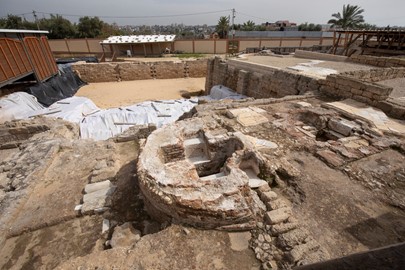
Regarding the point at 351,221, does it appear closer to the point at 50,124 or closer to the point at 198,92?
the point at 50,124

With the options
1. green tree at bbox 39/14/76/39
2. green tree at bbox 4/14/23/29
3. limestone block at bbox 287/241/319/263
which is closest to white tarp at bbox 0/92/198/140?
limestone block at bbox 287/241/319/263

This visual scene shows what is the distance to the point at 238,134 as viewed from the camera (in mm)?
4094

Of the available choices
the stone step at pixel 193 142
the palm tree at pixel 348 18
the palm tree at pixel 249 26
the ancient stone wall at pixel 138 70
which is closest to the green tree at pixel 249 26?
the palm tree at pixel 249 26

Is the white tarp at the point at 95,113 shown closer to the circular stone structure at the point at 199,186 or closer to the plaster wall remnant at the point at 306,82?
the plaster wall remnant at the point at 306,82

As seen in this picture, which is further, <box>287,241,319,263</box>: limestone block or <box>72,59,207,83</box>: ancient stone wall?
<box>72,59,207,83</box>: ancient stone wall

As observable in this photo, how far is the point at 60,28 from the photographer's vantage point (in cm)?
3008

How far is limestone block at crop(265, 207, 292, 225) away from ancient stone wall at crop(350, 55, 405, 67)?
31.4 feet

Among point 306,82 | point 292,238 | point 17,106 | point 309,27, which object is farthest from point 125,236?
point 309,27

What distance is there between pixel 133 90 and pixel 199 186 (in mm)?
13206

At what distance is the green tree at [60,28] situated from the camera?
30031mm

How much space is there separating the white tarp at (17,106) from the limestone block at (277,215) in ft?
32.7

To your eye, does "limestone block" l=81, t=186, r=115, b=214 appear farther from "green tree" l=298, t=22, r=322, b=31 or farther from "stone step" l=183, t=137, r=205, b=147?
"green tree" l=298, t=22, r=322, b=31

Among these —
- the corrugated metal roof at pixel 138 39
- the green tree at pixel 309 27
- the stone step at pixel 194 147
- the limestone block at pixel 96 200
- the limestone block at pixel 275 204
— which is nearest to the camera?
the limestone block at pixel 275 204

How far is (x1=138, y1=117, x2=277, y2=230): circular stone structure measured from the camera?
2615mm
